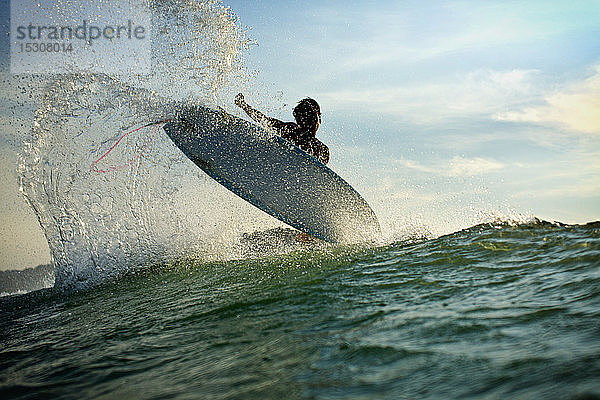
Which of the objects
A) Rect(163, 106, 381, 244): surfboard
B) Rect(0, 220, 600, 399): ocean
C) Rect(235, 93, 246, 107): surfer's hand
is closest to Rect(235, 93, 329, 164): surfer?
Rect(235, 93, 246, 107): surfer's hand

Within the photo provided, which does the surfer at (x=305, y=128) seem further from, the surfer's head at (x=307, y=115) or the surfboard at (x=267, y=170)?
the surfboard at (x=267, y=170)

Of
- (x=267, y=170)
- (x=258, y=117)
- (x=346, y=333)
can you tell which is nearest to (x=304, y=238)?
(x=267, y=170)

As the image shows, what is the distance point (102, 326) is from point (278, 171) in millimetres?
3108

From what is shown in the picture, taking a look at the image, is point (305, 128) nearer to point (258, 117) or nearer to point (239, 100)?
point (258, 117)

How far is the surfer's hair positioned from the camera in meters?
7.02

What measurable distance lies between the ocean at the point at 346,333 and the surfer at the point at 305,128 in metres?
3.07

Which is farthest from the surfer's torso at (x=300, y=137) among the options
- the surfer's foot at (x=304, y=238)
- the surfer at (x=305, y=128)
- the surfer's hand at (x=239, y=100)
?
the surfer's foot at (x=304, y=238)

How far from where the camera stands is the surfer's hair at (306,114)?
702 centimetres

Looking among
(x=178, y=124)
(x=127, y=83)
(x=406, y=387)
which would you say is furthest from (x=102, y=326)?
(x=127, y=83)

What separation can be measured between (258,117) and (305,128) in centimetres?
93

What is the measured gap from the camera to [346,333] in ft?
6.64

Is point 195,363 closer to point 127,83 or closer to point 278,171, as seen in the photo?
point 278,171

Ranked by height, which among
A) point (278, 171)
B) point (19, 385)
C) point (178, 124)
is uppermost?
point (178, 124)

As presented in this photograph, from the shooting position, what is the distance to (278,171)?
5578 millimetres
